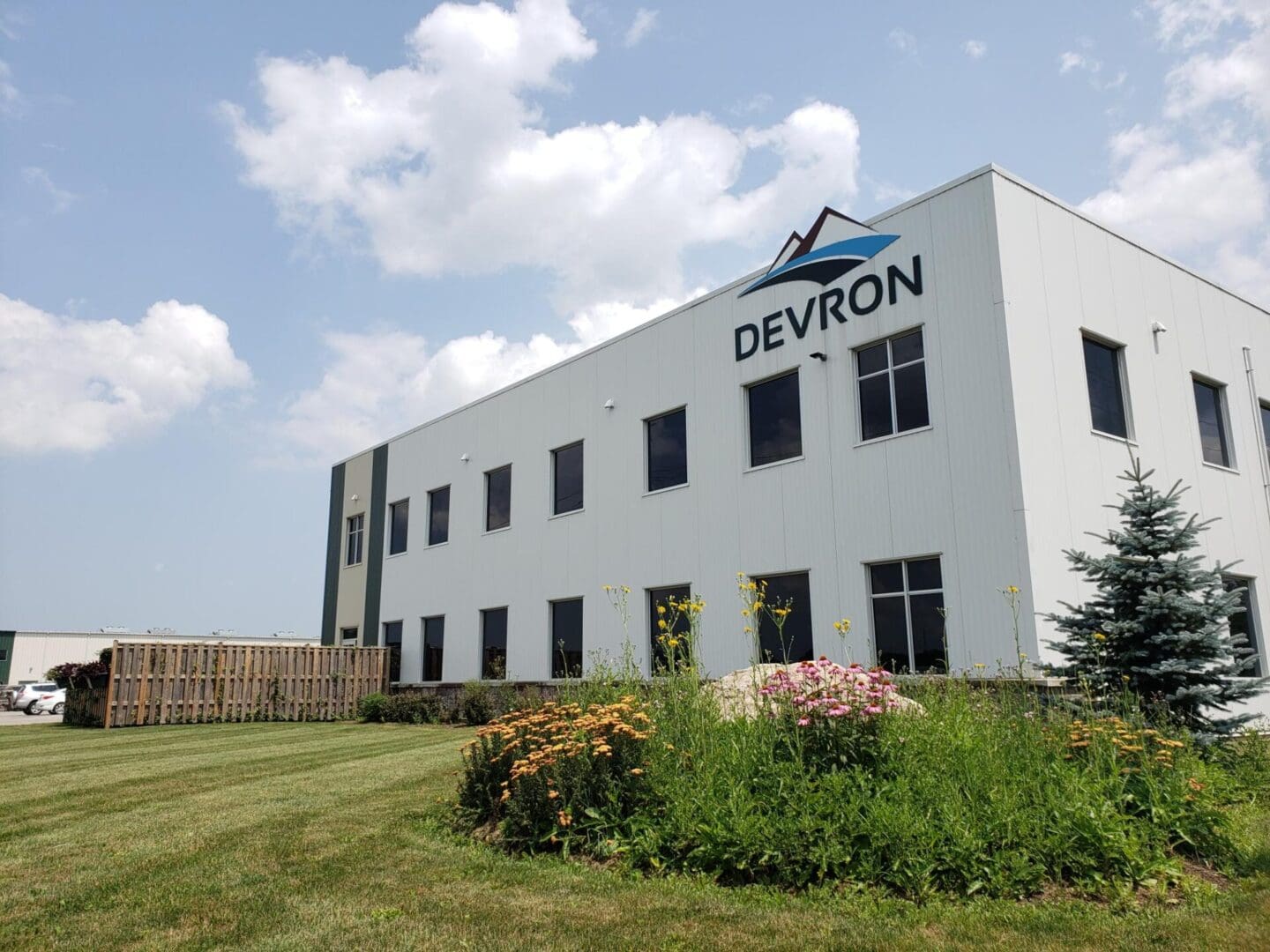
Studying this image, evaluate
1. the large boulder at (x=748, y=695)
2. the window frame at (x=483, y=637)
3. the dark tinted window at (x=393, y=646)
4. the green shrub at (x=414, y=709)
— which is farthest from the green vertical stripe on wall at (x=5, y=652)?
the large boulder at (x=748, y=695)

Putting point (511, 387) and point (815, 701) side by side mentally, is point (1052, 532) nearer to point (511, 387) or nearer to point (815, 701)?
point (815, 701)

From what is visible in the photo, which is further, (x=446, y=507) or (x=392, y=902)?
(x=446, y=507)

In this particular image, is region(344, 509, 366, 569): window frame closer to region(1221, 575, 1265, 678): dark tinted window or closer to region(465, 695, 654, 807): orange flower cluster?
region(465, 695, 654, 807): orange flower cluster

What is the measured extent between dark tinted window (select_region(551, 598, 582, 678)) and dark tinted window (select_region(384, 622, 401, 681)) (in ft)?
23.0

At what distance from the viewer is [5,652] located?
60594mm

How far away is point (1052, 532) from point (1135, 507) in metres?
2.39

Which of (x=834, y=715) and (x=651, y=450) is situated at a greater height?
(x=651, y=450)

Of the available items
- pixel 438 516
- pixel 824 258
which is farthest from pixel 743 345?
pixel 438 516

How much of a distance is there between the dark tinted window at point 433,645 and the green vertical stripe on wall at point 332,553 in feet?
18.4

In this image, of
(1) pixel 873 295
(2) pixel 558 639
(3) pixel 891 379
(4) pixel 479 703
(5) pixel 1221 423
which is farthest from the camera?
(2) pixel 558 639

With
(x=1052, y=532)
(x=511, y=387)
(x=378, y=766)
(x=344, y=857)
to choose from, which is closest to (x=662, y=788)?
(x=344, y=857)

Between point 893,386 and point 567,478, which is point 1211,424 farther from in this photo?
point 567,478

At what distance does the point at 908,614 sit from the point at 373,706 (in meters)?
14.2

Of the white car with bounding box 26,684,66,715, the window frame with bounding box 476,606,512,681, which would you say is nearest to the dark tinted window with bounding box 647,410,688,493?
the window frame with bounding box 476,606,512,681
